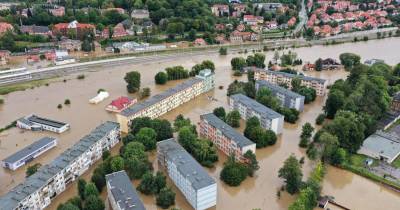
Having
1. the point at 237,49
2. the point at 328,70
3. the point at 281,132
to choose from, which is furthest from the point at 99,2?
the point at 281,132

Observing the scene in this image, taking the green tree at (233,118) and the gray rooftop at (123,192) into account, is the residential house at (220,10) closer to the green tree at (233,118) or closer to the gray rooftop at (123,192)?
the green tree at (233,118)

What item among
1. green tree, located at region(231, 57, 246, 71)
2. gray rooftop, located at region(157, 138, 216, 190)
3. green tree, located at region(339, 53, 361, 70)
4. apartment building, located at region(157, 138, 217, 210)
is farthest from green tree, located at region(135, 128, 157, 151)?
green tree, located at region(339, 53, 361, 70)

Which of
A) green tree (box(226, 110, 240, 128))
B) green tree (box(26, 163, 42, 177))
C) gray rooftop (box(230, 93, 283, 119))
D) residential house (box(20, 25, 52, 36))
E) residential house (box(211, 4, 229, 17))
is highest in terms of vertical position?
residential house (box(211, 4, 229, 17))

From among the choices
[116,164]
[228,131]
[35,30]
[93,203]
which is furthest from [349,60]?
[35,30]

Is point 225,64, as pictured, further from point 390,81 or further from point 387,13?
point 387,13

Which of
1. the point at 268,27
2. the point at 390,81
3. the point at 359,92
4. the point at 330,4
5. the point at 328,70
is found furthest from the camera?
the point at 330,4

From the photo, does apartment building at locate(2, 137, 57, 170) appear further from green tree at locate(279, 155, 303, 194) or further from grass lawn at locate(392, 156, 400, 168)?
grass lawn at locate(392, 156, 400, 168)
